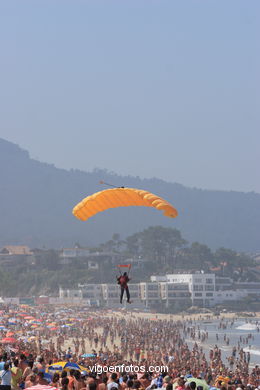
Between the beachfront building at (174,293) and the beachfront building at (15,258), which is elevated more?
the beachfront building at (15,258)

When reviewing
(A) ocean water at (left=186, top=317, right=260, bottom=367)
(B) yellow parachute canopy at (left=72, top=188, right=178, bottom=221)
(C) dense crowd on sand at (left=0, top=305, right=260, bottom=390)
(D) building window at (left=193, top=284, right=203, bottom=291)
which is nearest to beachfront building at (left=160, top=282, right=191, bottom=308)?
(D) building window at (left=193, top=284, right=203, bottom=291)

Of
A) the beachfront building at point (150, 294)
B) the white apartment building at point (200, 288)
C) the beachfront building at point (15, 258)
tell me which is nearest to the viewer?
the beachfront building at point (150, 294)

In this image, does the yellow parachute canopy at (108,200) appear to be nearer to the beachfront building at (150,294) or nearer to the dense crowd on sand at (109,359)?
the dense crowd on sand at (109,359)

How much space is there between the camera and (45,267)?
148250 mm

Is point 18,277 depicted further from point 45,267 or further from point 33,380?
point 33,380

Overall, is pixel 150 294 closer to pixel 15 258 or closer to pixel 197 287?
pixel 197 287

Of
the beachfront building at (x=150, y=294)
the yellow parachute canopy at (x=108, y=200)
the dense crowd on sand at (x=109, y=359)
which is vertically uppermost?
the yellow parachute canopy at (x=108, y=200)

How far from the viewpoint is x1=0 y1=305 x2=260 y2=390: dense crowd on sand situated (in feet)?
43.4

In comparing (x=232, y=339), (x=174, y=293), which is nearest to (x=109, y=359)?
(x=232, y=339)

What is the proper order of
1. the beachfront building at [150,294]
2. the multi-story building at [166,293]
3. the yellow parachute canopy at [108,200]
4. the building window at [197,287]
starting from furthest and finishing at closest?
the building window at [197,287]
the beachfront building at [150,294]
the multi-story building at [166,293]
the yellow parachute canopy at [108,200]

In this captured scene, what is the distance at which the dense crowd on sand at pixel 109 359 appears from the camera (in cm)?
1324

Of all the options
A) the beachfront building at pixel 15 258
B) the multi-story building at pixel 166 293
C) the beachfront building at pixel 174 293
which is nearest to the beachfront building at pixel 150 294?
the multi-story building at pixel 166 293

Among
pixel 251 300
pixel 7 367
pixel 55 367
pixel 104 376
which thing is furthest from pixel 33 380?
pixel 251 300

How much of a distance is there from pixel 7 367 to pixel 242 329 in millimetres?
67696
